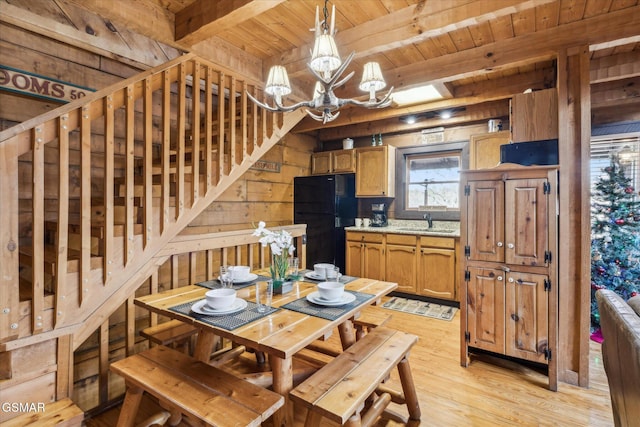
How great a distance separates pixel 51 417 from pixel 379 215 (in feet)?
13.7

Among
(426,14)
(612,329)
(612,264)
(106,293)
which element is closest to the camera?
(612,329)

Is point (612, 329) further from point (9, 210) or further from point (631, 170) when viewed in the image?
point (631, 170)

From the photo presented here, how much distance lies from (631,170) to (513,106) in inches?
82.0

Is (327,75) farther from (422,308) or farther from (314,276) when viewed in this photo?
(422,308)

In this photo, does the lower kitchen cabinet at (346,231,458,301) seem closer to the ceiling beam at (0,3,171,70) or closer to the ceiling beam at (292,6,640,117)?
the ceiling beam at (292,6,640,117)

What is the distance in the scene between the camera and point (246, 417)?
1.19 meters

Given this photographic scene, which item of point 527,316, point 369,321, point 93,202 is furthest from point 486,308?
point 93,202

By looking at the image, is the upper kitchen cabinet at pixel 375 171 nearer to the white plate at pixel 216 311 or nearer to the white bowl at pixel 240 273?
the white bowl at pixel 240 273

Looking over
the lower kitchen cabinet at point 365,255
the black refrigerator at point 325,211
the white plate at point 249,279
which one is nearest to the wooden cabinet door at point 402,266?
the lower kitchen cabinet at point 365,255

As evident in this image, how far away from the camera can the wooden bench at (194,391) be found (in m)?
1.21

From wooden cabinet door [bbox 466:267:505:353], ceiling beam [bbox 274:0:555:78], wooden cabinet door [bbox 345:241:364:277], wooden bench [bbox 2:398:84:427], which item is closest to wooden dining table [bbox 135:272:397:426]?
wooden bench [bbox 2:398:84:427]

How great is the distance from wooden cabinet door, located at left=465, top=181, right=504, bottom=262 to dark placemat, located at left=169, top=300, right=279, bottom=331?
5.54 ft

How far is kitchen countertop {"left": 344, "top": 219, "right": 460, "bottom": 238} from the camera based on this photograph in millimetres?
4004

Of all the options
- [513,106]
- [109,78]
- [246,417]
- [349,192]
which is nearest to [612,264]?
[513,106]
